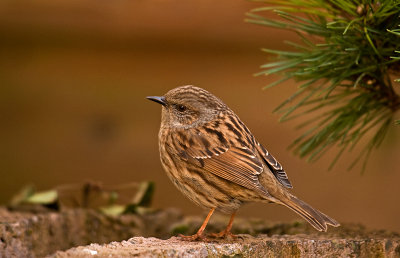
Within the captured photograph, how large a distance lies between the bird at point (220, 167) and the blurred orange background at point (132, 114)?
1.23 metres

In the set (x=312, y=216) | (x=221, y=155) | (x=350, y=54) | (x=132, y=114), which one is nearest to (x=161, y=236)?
(x=221, y=155)

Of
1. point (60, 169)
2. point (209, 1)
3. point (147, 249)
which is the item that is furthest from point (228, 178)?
point (60, 169)

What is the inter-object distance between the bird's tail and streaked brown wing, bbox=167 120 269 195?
133 mm

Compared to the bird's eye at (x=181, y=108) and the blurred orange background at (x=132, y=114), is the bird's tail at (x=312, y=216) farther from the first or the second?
the blurred orange background at (x=132, y=114)

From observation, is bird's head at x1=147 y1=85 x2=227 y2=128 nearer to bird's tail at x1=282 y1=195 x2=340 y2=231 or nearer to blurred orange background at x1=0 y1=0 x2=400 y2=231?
bird's tail at x1=282 y1=195 x2=340 y2=231

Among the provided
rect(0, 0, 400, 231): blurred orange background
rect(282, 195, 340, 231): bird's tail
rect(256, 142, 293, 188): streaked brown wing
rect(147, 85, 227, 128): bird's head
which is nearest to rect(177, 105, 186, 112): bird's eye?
rect(147, 85, 227, 128): bird's head

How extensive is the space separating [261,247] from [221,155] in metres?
0.61

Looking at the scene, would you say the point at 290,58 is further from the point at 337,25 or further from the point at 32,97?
the point at 32,97

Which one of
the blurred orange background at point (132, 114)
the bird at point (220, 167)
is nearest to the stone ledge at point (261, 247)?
the bird at point (220, 167)

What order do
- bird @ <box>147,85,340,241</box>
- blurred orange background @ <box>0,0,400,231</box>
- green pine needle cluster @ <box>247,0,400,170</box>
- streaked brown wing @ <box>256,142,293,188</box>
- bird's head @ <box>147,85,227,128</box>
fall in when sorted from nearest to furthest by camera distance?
green pine needle cluster @ <box>247,0,400,170</box>, bird @ <box>147,85,340,241</box>, streaked brown wing @ <box>256,142,293,188</box>, bird's head @ <box>147,85,227,128</box>, blurred orange background @ <box>0,0,400,231</box>

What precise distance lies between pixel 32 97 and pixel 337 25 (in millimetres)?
2442

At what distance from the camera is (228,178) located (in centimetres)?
271

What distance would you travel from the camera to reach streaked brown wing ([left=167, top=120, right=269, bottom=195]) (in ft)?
8.92

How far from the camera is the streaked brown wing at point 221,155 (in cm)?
272
